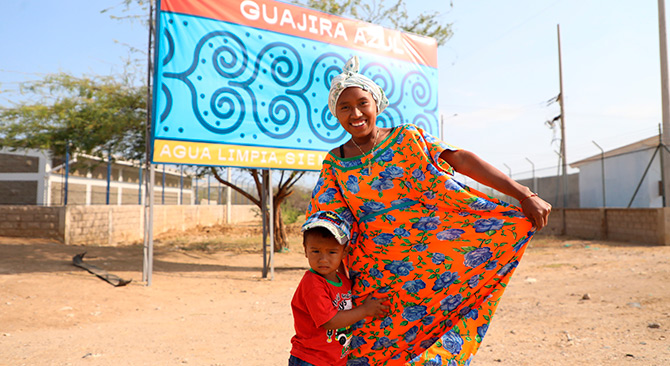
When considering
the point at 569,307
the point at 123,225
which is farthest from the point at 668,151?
the point at 123,225

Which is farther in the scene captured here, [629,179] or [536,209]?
[629,179]

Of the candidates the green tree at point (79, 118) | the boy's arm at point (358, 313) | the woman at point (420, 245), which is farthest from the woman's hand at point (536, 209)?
the green tree at point (79, 118)

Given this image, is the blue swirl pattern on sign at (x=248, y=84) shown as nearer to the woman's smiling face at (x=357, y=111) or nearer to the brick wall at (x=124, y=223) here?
the woman's smiling face at (x=357, y=111)

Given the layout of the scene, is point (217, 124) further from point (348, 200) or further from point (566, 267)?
point (566, 267)

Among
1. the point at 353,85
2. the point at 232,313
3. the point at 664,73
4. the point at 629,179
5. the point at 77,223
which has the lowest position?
the point at 232,313

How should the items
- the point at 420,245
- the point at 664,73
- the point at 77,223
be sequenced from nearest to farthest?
1. the point at 420,245
2. the point at 77,223
3. the point at 664,73

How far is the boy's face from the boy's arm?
18cm

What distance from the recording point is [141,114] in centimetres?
1074

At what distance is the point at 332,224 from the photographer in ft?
5.92

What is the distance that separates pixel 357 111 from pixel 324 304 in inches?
31.9

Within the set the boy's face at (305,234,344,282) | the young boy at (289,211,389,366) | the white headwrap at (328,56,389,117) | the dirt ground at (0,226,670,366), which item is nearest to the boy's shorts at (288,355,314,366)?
the young boy at (289,211,389,366)

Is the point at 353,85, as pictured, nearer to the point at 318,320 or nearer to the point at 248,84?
the point at 318,320

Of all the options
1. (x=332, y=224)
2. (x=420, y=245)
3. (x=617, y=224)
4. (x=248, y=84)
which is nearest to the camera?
(x=332, y=224)

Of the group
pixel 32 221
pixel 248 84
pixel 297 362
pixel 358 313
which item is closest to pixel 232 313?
pixel 248 84
